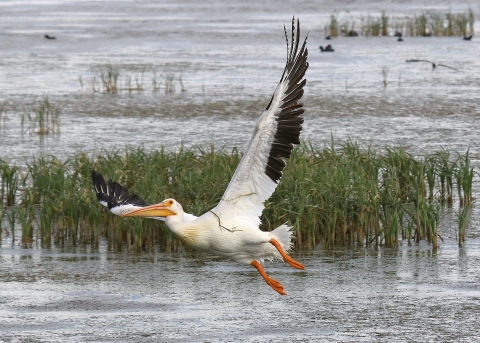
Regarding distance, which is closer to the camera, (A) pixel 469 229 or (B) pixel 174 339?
(B) pixel 174 339

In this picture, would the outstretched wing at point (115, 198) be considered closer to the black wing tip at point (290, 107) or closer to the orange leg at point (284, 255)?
the orange leg at point (284, 255)

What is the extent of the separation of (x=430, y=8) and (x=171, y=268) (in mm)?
28696

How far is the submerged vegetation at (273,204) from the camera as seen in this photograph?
31.7ft

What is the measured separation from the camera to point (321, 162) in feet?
35.7

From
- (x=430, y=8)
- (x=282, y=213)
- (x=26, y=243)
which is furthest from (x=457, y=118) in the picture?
(x=430, y=8)

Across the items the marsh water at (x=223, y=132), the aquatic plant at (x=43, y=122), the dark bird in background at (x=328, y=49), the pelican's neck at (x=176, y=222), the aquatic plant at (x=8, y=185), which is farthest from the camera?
the dark bird in background at (x=328, y=49)

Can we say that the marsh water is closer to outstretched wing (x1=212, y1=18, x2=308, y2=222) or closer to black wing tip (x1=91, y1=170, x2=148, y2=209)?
black wing tip (x1=91, y1=170, x2=148, y2=209)

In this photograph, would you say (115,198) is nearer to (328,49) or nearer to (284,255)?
(284,255)

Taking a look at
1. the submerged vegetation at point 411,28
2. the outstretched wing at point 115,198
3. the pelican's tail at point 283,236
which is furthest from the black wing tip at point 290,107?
the submerged vegetation at point 411,28

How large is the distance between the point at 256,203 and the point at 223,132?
26.2 feet

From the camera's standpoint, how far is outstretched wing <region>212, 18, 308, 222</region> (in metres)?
6.98

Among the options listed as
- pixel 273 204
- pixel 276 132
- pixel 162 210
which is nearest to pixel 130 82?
pixel 273 204

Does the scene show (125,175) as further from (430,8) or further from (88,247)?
(430,8)

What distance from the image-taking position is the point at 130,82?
20.4m
